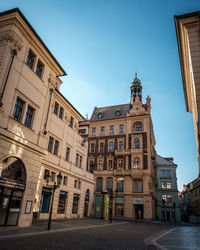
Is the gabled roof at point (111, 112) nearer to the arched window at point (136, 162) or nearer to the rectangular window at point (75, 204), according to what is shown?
the arched window at point (136, 162)

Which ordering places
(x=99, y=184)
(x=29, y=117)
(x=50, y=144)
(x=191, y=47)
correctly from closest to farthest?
(x=191, y=47) < (x=29, y=117) < (x=50, y=144) < (x=99, y=184)

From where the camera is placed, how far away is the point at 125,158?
45.1 meters

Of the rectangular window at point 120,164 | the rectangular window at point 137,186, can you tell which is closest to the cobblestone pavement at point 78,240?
the rectangular window at point 137,186

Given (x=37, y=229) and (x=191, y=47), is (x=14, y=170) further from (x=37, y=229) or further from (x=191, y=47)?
(x=191, y=47)

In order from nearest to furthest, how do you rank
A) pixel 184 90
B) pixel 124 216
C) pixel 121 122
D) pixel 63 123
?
1. pixel 184 90
2. pixel 63 123
3. pixel 124 216
4. pixel 121 122

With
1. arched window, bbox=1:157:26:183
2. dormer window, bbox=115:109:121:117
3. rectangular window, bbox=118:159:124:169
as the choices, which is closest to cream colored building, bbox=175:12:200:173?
arched window, bbox=1:157:26:183

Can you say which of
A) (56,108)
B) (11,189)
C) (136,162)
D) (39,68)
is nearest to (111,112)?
(136,162)

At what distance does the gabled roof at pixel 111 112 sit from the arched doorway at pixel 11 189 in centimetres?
3708

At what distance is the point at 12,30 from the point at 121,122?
36661mm

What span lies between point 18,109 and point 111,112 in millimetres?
39651

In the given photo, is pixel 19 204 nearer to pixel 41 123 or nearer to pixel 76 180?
pixel 41 123

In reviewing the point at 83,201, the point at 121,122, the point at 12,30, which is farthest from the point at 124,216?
the point at 12,30

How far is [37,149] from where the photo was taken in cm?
1669

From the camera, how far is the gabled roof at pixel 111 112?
51.9 meters
